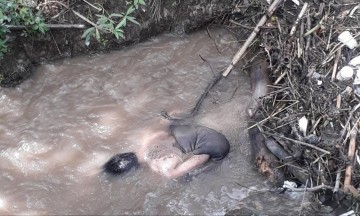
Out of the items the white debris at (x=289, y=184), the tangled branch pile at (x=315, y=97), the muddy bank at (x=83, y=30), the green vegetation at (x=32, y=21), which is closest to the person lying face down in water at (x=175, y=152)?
the tangled branch pile at (x=315, y=97)

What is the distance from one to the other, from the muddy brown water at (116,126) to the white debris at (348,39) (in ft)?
3.55

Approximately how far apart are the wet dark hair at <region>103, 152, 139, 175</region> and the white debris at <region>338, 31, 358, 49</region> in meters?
2.34

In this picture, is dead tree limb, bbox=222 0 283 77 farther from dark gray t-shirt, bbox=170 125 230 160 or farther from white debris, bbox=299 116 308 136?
white debris, bbox=299 116 308 136

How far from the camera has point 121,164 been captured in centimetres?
437

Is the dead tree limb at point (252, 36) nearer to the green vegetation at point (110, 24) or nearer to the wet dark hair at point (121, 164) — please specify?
the green vegetation at point (110, 24)

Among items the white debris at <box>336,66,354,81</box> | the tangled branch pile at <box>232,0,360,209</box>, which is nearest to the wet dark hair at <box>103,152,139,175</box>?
the tangled branch pile at <box>232,0,360,209</box>

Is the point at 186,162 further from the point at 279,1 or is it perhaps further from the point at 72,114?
the point at 279,1

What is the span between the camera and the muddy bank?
490cm

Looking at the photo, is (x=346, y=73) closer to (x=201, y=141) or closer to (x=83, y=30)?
(x=201, y=141)

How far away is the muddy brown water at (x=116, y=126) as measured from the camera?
4.15 metres

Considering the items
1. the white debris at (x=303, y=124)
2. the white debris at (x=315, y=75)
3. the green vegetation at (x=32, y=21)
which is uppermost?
the green vegetation at (x=32, y=21)

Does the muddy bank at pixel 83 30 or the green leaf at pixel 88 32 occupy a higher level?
the green leaf at pixel 88 32

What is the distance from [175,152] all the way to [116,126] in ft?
2.23

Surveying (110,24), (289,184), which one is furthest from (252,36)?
(289,184)
